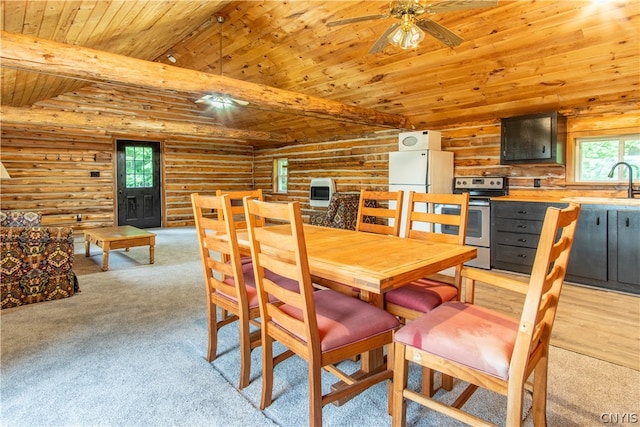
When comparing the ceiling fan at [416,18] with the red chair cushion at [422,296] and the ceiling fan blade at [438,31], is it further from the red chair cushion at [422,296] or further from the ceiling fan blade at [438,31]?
the red chair cushion at [422,296]

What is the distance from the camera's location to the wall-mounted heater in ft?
26.2

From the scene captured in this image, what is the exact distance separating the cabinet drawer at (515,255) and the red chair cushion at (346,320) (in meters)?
3.34

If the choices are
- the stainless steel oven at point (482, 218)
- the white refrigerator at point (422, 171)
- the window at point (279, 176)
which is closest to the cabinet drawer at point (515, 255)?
the stainless steel oven at point (482, 218)

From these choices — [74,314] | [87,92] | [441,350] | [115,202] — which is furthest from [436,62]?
[115,202]

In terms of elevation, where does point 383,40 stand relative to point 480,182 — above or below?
above

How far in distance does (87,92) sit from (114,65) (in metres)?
4.97

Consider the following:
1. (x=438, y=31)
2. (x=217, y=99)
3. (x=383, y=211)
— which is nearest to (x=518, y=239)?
(x=383, y=211)

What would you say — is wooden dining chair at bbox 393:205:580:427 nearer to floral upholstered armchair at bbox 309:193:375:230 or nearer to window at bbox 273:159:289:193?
floral upholstered armchair at bbox 309:193:375:230

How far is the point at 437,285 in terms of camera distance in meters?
2.21

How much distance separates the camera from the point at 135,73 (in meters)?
3.45

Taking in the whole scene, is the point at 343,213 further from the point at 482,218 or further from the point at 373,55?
the point at 373,55

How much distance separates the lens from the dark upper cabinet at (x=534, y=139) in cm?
432

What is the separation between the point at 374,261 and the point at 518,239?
344 cm

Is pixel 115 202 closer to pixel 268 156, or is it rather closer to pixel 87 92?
pixel 87 92
